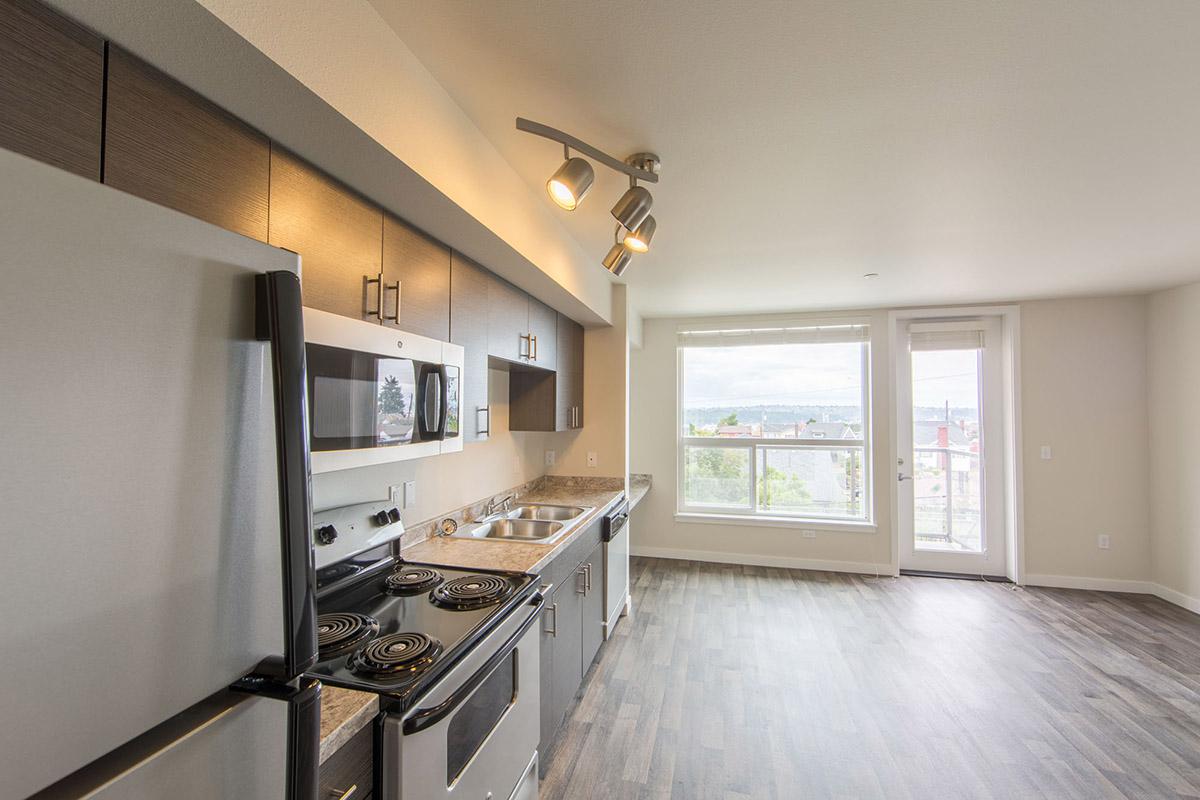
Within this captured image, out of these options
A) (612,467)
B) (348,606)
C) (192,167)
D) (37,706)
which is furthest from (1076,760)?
(192,167)

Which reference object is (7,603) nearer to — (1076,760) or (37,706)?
(37,706)

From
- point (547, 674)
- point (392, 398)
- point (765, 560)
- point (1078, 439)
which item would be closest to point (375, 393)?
point (392, 398)

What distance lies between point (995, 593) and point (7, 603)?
5283 millimetres

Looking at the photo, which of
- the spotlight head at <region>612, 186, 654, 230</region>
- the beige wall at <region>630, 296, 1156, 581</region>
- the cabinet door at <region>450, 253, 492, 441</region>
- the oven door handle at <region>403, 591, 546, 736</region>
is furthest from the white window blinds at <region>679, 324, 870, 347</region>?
the oven door handle at <region>403, 591, 546, 736</region>

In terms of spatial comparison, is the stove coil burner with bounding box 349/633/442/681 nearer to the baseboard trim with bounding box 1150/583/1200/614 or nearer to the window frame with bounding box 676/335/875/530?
the window frame with bounding box 676/335/875/530

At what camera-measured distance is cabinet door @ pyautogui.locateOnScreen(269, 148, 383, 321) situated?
1.18 meters

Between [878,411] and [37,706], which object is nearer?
[37,706]

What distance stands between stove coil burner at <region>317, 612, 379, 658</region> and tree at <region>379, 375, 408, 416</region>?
582mm

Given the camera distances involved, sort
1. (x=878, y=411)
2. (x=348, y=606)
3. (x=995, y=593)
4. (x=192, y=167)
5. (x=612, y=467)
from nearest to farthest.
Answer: (x=192, y=167), (x=348, y=606), (x=612, y=467), (x=995, y=593), (x=878, y=411)

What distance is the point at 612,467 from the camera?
3.56 m

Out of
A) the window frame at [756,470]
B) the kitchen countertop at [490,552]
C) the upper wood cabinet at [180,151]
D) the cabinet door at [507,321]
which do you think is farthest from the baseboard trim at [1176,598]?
the upper wood cabinet at [180,151]

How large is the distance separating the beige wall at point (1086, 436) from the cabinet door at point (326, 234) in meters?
5.06

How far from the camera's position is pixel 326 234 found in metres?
1.30

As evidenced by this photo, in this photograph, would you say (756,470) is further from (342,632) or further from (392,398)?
(342,632)
